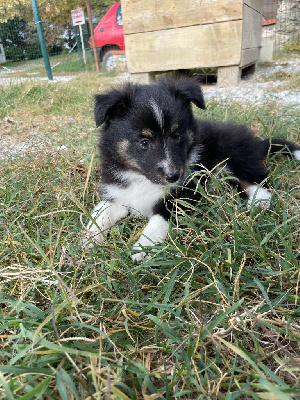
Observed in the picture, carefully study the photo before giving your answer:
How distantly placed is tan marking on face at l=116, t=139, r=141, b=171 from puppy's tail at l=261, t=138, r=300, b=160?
47.9 inches

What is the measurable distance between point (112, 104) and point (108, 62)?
12.0m

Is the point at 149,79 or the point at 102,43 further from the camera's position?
the point at 102,43

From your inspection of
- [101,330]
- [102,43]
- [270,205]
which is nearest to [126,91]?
[270,205]

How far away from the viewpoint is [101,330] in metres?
1.37

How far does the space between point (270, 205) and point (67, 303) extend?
4.57 feet

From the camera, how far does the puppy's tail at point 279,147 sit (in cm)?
296

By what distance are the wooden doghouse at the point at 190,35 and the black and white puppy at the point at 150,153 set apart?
14.5ft

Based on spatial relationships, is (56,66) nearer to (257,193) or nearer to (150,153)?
(150,153)

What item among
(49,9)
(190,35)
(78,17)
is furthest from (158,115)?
(49,9)

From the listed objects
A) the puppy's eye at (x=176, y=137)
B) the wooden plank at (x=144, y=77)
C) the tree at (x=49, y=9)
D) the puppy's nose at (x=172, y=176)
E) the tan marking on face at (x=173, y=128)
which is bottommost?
the wooden plank at (x=144, y=77)

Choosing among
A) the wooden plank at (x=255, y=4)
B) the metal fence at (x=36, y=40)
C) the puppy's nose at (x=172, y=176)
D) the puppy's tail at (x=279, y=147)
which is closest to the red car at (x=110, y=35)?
the metal fence at (x=36, y=40)

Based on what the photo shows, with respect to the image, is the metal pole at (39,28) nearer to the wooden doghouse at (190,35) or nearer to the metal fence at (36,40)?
the metal fence at (36,40)

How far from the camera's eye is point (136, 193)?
250 centimetres

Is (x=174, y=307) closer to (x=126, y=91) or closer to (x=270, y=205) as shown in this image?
(x=270, y=205)
